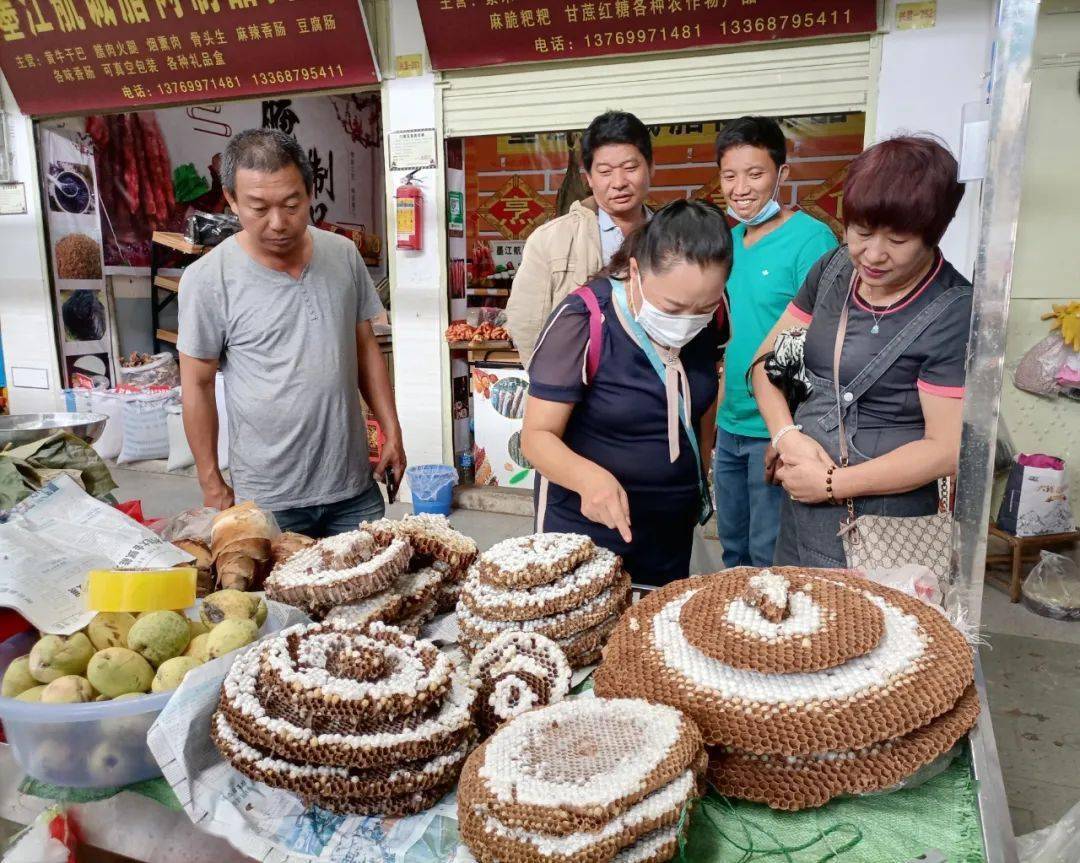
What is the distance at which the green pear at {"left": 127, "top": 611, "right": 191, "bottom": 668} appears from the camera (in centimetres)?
118

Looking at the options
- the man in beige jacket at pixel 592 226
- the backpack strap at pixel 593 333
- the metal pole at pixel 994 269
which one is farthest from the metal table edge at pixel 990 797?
the man in beige jacket at pixel 592 226

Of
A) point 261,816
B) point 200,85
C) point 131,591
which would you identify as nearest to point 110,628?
point 131,591

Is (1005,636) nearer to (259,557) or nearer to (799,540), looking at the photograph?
(799,540)

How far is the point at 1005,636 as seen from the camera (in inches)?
137

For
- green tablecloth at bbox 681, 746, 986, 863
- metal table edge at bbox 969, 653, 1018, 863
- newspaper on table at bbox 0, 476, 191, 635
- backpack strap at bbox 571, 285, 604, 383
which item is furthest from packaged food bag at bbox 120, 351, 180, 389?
metal table edge at bbox 969, 653, 1018, 863

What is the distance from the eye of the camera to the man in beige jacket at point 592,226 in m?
2.66

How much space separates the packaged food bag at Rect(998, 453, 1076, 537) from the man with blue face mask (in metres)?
1.79

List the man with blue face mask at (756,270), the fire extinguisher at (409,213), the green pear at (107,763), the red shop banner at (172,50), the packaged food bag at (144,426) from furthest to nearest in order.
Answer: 1. the packaged food bag at (144,426)
2. the fire extinguisher at (409,213)
3. the red shop banner at (172,50)
4. the man with blue face mask at (756,270)
5. the green pear at (107,763)

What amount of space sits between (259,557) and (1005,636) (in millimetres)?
3373

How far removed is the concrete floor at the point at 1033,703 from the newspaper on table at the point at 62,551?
1.56m

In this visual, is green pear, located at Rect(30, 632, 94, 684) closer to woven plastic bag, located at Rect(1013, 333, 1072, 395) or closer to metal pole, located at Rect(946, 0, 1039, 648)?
metal pole, located at Rect(946, 0, 1039, 648)

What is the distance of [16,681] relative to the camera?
1163mm

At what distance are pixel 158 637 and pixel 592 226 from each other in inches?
87.0

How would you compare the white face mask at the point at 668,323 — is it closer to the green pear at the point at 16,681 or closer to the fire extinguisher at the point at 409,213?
the green pear at the point at 16,681
